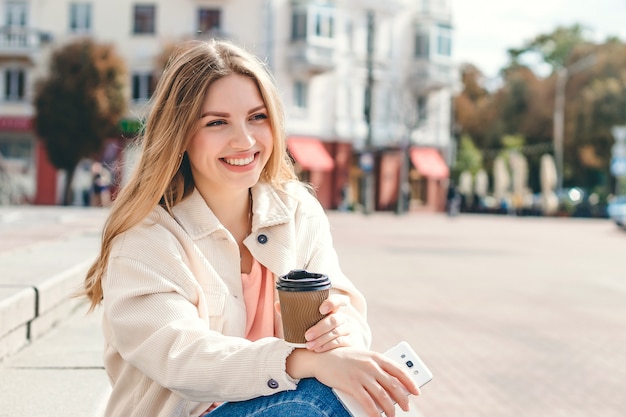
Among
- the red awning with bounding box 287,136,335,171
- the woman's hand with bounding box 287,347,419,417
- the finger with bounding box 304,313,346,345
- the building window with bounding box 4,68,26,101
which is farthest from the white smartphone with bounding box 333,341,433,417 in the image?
the building window with bounding box 4,68,26,101

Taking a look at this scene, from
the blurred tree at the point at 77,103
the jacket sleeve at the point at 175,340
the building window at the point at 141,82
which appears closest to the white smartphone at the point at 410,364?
the jacket sleeve at the point at 175,340

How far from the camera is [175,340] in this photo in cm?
233

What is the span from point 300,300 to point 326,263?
2.14 feet

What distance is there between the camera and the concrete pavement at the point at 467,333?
444cm

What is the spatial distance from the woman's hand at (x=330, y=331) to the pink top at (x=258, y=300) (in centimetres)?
36

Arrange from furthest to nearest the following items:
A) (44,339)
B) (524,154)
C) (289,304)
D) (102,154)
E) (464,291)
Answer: (524,154)
(102,154)
(464,291)
(44,339)
(289,304)

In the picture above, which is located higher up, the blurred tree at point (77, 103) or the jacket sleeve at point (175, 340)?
the blurred tree at point (77, 103)

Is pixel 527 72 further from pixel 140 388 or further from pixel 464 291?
pixel 140 388

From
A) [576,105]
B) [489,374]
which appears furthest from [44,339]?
[576,105]

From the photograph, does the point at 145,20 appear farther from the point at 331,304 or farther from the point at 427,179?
the point at 331,304

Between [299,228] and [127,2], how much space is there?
38.5 meters

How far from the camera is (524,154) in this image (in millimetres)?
58469

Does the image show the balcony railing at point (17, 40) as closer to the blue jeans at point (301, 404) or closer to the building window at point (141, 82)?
the building window at point (141, 82)

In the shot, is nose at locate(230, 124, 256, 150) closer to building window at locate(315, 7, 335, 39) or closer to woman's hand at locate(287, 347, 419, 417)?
woman's hand at locate(287, 347, 419, 417)
